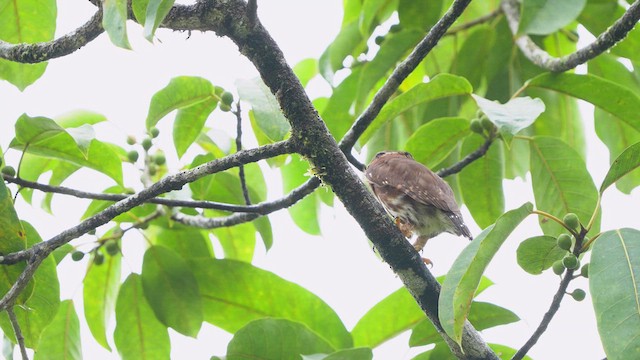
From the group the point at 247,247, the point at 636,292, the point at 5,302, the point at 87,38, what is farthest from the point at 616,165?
the point at 247,247

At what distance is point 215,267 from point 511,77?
1.79m

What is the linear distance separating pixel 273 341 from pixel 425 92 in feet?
3.57

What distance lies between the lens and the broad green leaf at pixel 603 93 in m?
3.26

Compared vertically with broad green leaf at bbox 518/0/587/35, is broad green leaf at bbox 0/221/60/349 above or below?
below

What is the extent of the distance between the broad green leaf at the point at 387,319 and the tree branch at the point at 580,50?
1091mm

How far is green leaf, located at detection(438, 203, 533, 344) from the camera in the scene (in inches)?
81.0

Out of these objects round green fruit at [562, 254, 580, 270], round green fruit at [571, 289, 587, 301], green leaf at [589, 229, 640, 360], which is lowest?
green leaf at [589, 229, 640, 360]

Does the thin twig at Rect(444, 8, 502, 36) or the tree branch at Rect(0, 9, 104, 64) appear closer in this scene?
the tree branch at Rect(0, 9, 104, 64)

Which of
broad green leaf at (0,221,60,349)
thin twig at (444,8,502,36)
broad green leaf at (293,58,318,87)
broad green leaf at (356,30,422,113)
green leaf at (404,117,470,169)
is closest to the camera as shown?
broad green leaf at (0,221,60,349)

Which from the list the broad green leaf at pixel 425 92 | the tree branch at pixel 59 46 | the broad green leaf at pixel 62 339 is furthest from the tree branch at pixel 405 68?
the broad green leaf at pixel 62 339

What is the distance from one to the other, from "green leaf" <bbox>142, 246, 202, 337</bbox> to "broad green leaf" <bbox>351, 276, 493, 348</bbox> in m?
0.66

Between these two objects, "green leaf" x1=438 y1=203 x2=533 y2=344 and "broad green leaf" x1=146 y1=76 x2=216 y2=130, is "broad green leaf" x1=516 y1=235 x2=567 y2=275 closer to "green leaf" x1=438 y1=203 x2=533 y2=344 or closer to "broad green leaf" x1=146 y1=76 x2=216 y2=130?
"green leaf" x1=438 y1=203 x2=533 y2=344

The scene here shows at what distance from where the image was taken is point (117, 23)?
2.04m

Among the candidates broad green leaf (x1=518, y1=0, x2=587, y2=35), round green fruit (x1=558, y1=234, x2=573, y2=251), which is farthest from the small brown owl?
round green fruit (x1=558, y1=234, x2=573, y2=251)
